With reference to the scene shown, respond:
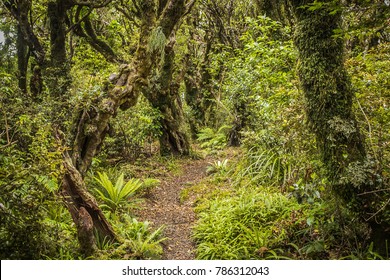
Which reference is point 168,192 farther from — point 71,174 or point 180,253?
point 71,174

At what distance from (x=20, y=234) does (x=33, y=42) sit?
8.11 meters

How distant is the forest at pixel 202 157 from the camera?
368 centimetres

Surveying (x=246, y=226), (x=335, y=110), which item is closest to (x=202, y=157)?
(x=246, y=226)

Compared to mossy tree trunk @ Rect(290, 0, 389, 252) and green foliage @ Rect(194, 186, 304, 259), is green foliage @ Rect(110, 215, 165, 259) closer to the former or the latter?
green foliage @ Rect(194, 186, 304, 259)

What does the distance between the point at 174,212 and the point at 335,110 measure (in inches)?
181

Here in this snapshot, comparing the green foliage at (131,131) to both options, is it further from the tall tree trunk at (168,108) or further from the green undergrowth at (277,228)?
the green undergrowth at (277,228)

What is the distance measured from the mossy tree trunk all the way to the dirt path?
9.19 feet

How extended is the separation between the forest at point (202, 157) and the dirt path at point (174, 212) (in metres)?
0.04

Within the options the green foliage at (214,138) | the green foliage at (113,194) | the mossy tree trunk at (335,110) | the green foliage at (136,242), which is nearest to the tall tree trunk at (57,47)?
the green foliage at (113,194)

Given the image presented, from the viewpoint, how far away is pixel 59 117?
22.5 feet

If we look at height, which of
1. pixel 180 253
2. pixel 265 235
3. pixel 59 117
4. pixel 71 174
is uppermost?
pixel 59 117

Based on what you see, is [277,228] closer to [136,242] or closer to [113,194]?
[136,242]
